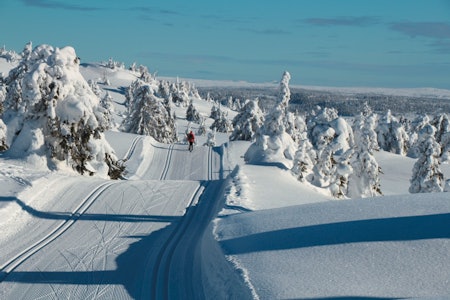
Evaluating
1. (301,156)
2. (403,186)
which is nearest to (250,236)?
(301,156)

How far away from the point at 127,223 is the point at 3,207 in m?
3.43

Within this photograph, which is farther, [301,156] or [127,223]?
[301,156]

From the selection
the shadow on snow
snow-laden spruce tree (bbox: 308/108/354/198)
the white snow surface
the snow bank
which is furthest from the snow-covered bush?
the shadow on snow

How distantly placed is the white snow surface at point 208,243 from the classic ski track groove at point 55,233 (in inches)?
1.3

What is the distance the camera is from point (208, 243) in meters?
11.7

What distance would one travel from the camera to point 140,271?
10820 mm

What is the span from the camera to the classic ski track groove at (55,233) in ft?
35.9

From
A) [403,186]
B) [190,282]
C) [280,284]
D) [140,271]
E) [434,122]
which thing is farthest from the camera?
[434,122]

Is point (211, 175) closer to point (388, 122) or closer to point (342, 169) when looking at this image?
point (342, 169)

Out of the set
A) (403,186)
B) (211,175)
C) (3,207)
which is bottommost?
(403,186)

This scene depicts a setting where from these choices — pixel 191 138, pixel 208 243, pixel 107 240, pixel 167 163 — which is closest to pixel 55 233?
pixel 107 240

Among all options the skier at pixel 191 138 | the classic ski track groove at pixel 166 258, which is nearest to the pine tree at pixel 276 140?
the skier at pixel 191 138

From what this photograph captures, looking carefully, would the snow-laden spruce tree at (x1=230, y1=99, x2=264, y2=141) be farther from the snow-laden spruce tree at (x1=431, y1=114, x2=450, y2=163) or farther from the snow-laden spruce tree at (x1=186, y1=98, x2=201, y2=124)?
the snow-laden spruce tree at (x1=186, y1=98, x2=201, y2=124)

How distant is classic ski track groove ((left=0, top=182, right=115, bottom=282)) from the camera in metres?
11.0
